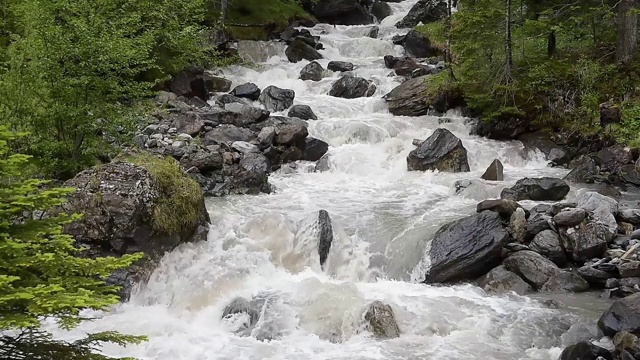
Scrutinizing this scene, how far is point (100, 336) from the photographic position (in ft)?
13.8

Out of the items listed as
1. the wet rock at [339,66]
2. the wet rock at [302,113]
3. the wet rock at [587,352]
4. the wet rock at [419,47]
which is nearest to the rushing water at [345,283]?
the wet rock at [587,352]

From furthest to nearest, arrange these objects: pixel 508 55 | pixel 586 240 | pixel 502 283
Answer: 1. pixel 508 55
2. pixel 586 240
3. pixel 502 283

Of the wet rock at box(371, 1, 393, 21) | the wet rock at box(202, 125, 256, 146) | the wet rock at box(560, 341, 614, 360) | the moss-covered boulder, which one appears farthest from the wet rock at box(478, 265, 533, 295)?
the wet rock at box(371, 1, 393, 21)

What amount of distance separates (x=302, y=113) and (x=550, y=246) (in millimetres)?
11985

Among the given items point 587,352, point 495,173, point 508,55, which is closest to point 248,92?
point 508,55

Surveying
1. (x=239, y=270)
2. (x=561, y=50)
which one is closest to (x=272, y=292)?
(x=239, y=270)

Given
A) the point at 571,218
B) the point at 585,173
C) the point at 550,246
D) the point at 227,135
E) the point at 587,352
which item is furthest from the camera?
the point at 227,135

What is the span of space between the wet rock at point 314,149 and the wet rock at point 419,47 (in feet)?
42.5

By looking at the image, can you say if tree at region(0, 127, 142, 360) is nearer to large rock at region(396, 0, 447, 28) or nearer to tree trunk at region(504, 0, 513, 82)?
tree trunk at region(504, 0, 513, 82)

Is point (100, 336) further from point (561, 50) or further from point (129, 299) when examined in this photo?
point (561, 50)

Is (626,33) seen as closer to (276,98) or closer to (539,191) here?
(539,191)

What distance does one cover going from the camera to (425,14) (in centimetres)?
3531

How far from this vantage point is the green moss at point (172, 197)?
11250 millimetres

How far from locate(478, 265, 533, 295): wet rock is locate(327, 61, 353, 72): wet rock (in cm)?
1773
